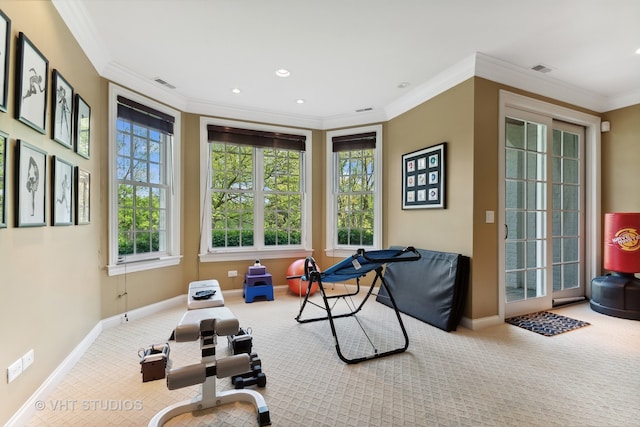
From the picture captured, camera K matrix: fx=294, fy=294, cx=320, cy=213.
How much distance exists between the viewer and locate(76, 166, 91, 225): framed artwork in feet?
8.17

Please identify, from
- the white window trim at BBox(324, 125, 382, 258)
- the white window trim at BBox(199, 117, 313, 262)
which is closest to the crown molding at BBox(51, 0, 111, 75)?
the white window trim at BBox(199, 117, 313, 262)

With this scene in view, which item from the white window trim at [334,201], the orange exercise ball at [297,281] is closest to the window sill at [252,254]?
the orange exercise ball at [297,281]

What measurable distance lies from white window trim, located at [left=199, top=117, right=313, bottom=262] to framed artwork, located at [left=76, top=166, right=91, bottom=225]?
154 cm

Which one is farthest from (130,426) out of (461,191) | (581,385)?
(461,191)

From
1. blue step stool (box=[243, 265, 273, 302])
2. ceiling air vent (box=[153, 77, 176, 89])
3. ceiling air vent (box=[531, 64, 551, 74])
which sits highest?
ceiling air vent (box=[153, 77, 176, 89])

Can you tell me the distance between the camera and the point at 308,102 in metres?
4.15

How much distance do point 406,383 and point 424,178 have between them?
93.8 inches

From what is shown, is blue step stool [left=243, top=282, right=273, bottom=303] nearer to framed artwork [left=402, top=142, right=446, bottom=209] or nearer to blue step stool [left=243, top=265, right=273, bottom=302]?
blue step stool [left=243, top=265, right=273, bottom=302]

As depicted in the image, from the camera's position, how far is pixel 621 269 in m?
3.46

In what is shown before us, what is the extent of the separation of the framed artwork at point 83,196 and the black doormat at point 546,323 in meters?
4.34

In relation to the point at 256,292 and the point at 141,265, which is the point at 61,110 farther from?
the point at 256,292

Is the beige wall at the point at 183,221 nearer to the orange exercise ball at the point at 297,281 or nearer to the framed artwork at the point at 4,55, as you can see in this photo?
the framed artwork at the point at 4,55

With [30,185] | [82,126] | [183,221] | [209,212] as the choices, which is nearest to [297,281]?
[209,212]

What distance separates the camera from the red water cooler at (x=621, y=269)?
3357mm
